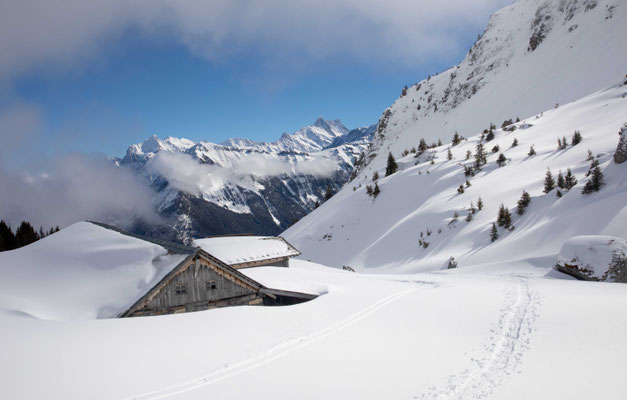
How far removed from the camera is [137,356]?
956cm

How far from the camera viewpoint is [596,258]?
19266mm

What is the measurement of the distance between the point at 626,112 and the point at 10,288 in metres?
54.3

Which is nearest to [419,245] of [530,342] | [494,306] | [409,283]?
[409,283]

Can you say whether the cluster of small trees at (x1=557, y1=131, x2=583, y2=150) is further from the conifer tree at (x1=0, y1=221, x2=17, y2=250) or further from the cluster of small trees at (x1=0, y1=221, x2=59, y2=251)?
the conifer tree at (x1=0, y1=221, x2=17, y2=250)

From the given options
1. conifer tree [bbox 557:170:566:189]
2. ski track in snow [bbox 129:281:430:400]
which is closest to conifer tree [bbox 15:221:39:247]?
ski track in snow [bbox 129:281:430:400]

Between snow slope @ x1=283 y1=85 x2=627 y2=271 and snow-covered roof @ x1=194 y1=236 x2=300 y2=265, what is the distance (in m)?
12.8

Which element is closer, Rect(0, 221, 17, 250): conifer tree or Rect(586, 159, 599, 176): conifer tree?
Rect(586, 159, 599, 176): conifer tree

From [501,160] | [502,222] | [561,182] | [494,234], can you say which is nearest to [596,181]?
[561,182]

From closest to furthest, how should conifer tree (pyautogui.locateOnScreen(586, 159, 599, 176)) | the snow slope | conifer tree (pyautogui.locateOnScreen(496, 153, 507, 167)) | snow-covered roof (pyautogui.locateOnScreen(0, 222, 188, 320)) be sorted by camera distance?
snow-covered roof (pyautogui.locateOnScreen(0, 222, 188, 320))
the snow slope
conifer tree (pyautogui.locateOnScreen(586, 159, 599, 176))
conifer tree (pyautogui.locateOnScreen(496, 153, 507, 167))

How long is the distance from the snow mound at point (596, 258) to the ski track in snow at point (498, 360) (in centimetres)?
849

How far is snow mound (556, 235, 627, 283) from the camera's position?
18484 mm

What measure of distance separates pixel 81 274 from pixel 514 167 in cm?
4119

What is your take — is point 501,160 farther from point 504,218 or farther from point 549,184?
point 504,218

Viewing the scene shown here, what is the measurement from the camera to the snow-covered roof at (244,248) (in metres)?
24.4
